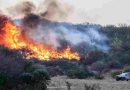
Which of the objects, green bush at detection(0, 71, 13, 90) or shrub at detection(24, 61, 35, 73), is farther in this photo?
shrub at detection(24, 61, 35, 73)

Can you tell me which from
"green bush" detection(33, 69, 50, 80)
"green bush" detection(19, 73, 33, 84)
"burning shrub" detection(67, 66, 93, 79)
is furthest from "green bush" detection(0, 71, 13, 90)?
"burning shrub" detection(67, 66, 93, 79)

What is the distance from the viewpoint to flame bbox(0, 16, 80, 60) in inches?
2318

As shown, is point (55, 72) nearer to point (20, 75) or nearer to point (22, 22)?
point (22, 22)

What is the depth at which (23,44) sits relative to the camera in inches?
2987

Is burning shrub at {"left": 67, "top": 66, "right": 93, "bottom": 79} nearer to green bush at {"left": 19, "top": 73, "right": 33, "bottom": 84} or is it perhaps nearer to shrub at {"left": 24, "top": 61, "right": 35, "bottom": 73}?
shrub at {"left": 24, "top": 61, "right": 35, "bottom": 73}

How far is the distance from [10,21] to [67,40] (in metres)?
57.0

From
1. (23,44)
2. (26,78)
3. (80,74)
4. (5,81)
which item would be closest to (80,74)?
(80,74)

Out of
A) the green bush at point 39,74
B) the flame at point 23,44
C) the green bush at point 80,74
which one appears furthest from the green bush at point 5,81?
the green bush at point 80,74

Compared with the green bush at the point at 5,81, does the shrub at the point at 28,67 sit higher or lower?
higher

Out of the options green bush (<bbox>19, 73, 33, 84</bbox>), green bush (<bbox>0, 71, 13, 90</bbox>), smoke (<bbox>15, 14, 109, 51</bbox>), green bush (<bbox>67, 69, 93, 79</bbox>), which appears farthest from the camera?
smoke (<bbox>15, 14, 109, 51</bbox>)

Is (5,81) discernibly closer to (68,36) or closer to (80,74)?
(80,74)

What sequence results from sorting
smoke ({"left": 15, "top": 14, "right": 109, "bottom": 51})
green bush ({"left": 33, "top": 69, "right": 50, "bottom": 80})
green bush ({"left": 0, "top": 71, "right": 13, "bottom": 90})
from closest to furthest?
green bush ({"left": 0, "top": 71, "right": 13, "bottom": 90}) → green bush ({"left": 33, "top": 69, "right": 50, "bottom": 80}) → smoke ({"left": 15, "top": 14, "right": 109, "bottom": 51})

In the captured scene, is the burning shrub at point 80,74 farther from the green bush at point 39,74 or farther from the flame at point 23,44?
the green bush at point 39,74

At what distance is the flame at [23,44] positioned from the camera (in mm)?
58875
